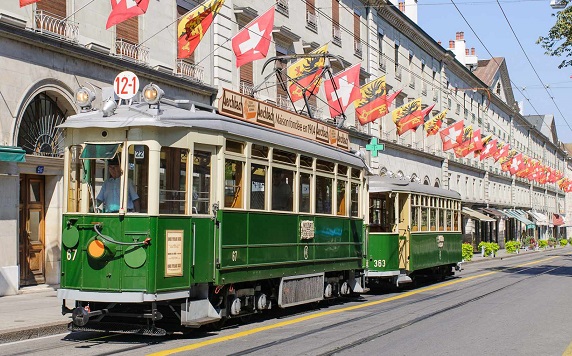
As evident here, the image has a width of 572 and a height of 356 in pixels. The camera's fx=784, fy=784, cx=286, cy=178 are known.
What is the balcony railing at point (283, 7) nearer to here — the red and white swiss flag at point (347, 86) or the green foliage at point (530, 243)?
the red and white swiss flag at point (347, 86)

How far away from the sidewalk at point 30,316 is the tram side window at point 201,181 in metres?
2.27

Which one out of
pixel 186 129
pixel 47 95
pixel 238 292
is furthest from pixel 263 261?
pixel 47 95

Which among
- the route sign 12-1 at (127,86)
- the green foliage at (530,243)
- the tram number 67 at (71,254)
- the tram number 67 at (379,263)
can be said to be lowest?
the green foliage at (530,243)

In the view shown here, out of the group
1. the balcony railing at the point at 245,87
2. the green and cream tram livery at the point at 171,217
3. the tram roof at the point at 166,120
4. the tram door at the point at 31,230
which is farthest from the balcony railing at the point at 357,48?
the tram roof at the point at 166,120

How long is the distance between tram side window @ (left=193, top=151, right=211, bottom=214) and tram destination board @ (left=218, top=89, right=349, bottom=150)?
41.0 inches

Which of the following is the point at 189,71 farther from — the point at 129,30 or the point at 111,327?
the point at 111,327

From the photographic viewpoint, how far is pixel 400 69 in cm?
4519

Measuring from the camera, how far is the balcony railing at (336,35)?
36.1 metres

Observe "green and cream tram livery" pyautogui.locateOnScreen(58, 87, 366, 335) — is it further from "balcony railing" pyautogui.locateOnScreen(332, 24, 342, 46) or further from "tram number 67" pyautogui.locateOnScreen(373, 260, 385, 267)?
"balcony railing" pyautogui.locateOnScreen(332, 24, 342, 46)

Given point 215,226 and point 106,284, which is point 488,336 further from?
point 106,284

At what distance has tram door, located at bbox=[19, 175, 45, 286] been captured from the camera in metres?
18.0

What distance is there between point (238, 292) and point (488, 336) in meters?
3.82

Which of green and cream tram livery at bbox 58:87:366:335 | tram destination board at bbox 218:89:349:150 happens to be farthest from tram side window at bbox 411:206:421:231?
green and cream tram livery at bbox 58:87:366:335

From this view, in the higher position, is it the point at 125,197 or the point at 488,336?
the point at 125,197
